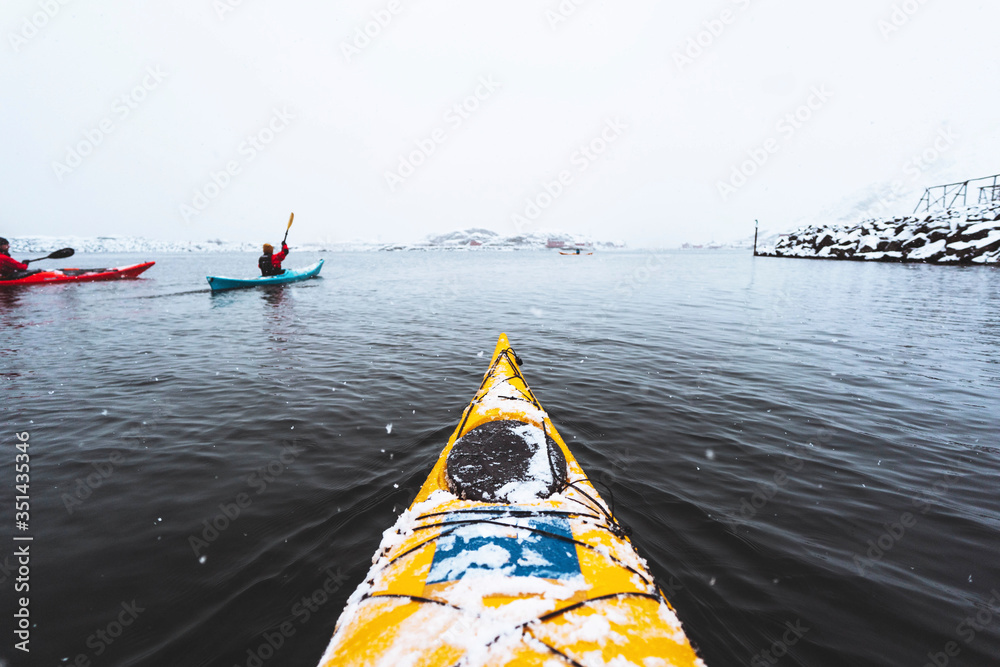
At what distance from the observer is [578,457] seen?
5.00 metres

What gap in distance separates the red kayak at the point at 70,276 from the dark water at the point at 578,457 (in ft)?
51.1

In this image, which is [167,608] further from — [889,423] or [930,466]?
[889,423]

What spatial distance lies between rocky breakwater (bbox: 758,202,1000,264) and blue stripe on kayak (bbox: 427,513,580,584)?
4802 centimetres

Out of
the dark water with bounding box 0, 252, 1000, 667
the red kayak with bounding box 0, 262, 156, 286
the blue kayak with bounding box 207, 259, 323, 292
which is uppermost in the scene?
the red kayak with bounding box 0, 262, 156, 286

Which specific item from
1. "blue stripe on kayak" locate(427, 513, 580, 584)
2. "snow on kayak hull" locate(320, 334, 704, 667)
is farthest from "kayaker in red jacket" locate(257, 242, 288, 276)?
"blue stripe on kayak" locate(427, 513, 580, 584)

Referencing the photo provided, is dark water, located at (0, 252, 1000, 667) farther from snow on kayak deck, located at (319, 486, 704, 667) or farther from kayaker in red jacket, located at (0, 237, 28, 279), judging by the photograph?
kayaker in red jacket, located at (0, 237, 28, 279)

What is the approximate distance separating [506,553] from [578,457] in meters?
2.81

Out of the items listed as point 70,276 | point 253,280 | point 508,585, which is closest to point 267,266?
point 253,280

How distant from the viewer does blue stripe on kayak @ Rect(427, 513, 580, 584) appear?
7.37 feet

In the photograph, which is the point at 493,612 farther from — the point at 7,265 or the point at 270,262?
the point at 7,265

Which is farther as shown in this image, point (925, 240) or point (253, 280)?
point (925, 240)

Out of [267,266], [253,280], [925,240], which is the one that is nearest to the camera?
[253,280]

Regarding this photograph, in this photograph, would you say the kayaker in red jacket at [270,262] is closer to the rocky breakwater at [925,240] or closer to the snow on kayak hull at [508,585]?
the snow on kayak hull at [508,585]

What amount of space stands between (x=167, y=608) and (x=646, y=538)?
4.02 metres
